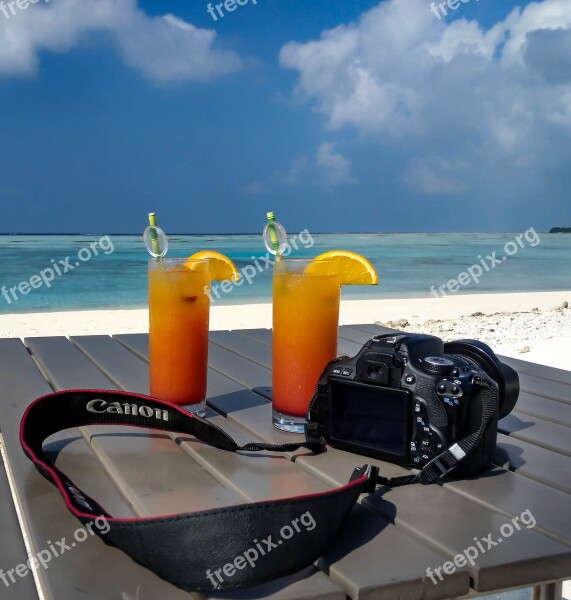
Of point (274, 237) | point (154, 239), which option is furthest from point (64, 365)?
point (274, 237)

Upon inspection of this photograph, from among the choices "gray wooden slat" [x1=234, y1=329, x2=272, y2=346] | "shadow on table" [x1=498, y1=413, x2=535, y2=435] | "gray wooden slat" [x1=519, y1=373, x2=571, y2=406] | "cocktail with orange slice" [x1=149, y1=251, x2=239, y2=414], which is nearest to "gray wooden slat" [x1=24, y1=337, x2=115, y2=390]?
"cocktail with orange slice" [x1=149, y1=251, x2=239, y2=414]

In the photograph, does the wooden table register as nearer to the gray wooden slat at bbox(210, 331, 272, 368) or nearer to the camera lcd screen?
the camera lcd screen

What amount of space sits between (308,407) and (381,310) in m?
6.25

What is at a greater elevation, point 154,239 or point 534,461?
point 154,239

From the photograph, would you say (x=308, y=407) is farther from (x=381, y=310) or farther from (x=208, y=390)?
(x=381, y=310)

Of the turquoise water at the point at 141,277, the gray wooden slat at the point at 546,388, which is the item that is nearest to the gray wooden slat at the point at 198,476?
the gray wooden slat at the point at 546,388

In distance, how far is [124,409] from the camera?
0.95 m

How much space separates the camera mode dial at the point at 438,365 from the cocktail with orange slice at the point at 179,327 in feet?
1.21

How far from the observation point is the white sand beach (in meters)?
3.95

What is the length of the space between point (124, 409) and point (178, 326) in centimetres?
15

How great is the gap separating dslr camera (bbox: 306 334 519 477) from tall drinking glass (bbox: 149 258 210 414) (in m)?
0.22

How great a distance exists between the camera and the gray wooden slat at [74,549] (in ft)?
1.77

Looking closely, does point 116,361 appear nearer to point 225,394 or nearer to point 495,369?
point 225,394

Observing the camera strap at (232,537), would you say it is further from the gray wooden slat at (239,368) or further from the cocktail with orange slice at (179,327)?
the gray wooden slat at (239,368)
